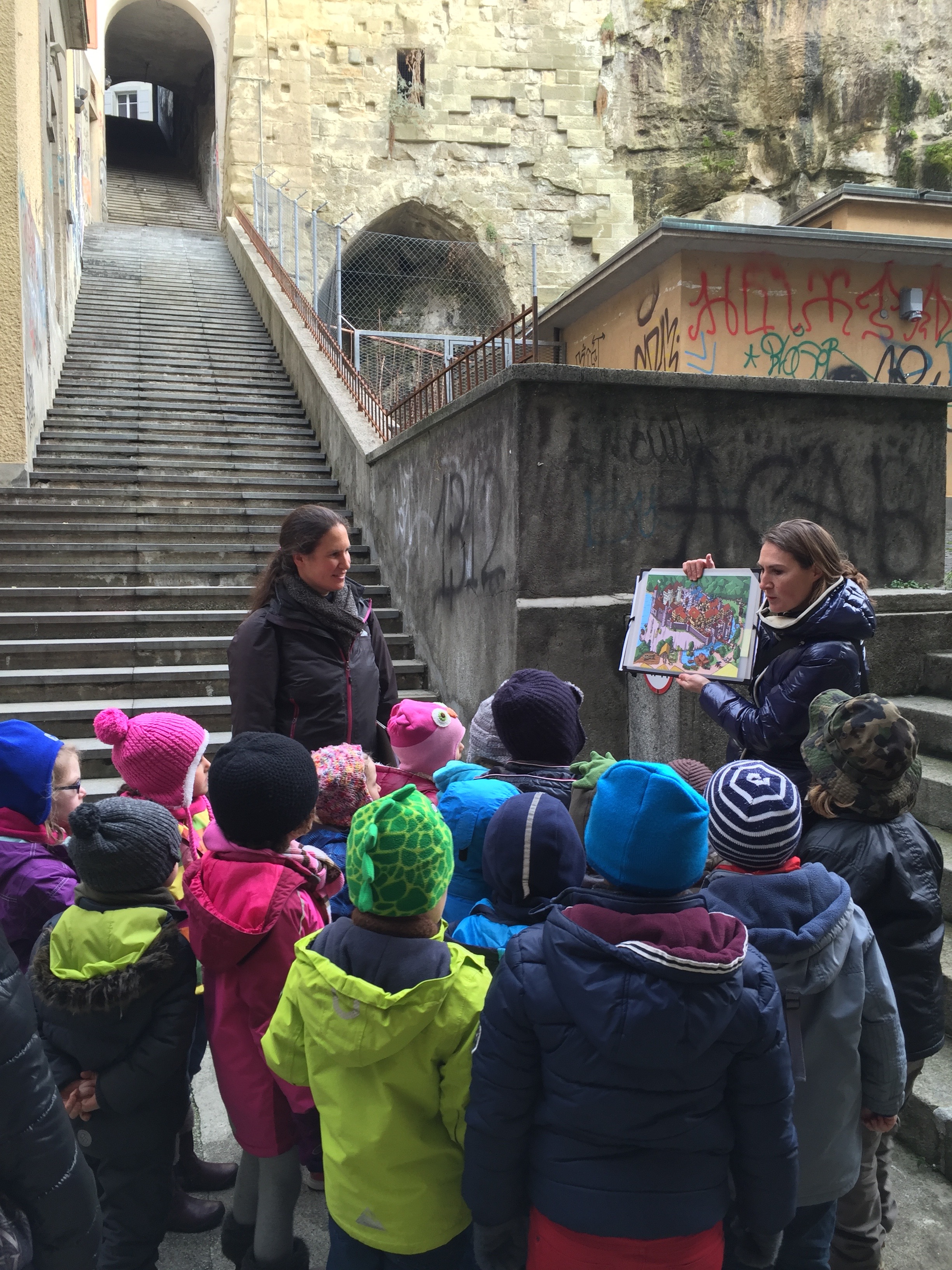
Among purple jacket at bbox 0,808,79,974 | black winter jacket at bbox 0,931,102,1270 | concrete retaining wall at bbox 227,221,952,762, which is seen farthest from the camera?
concrete retaining wall at bbox 227,221,952,762

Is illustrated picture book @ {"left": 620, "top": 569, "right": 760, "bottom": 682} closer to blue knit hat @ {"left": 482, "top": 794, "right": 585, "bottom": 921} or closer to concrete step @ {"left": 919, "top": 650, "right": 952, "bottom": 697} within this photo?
concrete step @ {"left": 919, "top": 650, "right": 952, "bottom": 697}

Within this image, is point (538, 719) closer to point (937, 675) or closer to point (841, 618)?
point (841, 618)

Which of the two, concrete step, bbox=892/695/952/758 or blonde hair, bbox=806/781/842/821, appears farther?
concrete step, bbox=892/695/952/758

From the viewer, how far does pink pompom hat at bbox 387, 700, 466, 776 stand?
8.72 ft

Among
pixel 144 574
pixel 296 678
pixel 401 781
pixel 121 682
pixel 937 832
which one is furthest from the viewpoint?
pixel 144 574

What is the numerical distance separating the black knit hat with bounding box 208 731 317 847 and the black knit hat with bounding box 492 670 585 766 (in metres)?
0.58

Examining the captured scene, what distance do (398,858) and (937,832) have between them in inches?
109

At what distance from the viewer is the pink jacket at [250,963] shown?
204cm

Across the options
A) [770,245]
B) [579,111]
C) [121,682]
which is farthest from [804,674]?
[579,111]

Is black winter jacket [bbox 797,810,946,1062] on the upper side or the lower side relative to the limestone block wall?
lower

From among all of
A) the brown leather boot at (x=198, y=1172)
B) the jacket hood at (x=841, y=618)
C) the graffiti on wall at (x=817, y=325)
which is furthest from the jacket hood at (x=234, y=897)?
the graffiti on wall at (x=817, y=325)

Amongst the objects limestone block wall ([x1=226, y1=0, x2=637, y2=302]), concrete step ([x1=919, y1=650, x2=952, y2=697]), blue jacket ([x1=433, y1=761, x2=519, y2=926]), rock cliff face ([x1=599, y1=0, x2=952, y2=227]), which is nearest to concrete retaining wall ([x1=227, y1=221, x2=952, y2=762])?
concrete step ([x1=919, y1=650, x2=952, y2=697])

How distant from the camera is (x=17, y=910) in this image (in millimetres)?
2297

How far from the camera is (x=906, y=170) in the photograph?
22000 millimetres
